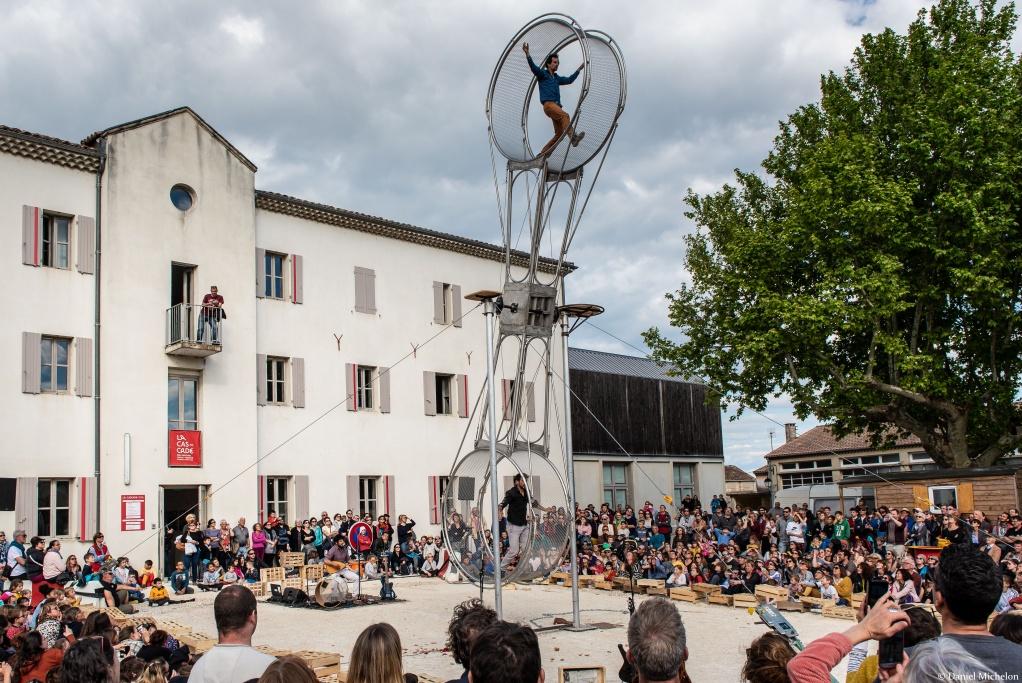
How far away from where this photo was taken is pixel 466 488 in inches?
629

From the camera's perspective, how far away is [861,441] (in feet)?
173

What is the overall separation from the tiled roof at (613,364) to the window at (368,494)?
10813 millimetres

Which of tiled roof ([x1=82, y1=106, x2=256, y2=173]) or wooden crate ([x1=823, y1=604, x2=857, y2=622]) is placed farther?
tiled roof ([x1=82, y1=106, x2=256, y2=173])

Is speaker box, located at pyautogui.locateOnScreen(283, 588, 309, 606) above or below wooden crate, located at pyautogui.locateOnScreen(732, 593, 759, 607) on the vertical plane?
above

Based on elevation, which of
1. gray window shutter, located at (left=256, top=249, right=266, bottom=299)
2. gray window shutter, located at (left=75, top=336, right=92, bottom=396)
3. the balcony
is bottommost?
Answer: gray window shutter, located at (left=75, top=336, right=92, bottom=396)

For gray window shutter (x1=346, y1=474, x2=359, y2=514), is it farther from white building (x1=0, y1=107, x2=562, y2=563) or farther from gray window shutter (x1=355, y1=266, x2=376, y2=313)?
gray window shutter (x1=355, y1=266, x2=376, y2=313)

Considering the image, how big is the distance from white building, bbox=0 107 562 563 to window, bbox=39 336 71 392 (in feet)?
0.15

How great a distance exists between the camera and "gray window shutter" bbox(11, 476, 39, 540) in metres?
22.2

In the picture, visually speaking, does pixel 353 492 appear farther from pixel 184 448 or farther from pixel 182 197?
pixel 182 197

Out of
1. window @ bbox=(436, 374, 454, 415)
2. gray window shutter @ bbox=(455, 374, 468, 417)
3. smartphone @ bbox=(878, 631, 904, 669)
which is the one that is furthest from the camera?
gray window shutter @ bbox=(455, 374, 468, 417)

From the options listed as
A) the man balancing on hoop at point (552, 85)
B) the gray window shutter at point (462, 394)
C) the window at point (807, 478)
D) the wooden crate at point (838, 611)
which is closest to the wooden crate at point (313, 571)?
the gray window shutter at point (462, 394)

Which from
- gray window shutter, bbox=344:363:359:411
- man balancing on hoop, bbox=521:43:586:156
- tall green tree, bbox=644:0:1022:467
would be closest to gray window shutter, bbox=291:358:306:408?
gray window shutter, bbox=344:363:359:411

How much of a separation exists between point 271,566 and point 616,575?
8356 millimetres

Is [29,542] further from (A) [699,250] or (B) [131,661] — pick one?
(A) [699,250]
